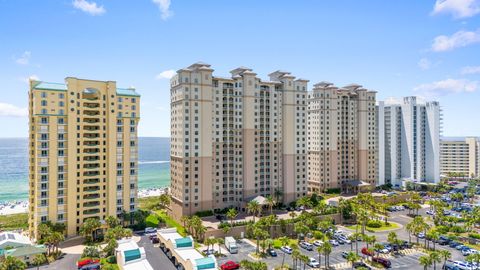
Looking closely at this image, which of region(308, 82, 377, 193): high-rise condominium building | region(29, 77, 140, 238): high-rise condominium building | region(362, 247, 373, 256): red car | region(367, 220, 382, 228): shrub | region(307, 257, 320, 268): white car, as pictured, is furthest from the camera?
region(308, 82, 377, 193): high-rise condominium building

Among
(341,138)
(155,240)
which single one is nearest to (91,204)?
(155,240)

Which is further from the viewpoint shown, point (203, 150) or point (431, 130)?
point (431, 130)

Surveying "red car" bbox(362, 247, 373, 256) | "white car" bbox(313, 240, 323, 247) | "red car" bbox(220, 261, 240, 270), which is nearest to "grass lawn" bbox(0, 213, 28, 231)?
"red car" bbox(220, 261, 240, 270)

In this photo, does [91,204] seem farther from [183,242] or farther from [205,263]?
[205,263]

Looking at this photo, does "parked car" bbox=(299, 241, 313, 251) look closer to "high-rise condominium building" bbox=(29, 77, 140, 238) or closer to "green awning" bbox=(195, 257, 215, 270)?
"green awning" bbox=(195, 257, 215, 270)

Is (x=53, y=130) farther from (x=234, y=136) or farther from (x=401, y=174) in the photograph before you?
(x=401, y=174)

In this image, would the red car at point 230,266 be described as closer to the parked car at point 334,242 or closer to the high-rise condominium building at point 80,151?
the parked car at point 334,242

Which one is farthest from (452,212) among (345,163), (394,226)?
(345,163)
